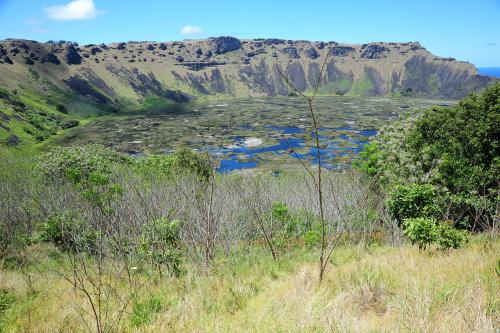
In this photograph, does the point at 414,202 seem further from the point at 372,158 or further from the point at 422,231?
the point at 372,158

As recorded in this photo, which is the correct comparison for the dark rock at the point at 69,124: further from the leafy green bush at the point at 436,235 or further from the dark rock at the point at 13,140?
the leafy green bush at the point at 436,235

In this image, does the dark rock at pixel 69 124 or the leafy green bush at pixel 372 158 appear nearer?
the leafy green bush at pixel 372 158

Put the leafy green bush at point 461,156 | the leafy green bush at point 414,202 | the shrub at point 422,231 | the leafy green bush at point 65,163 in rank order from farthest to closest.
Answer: the leafy green bush at point 65,163 → the leafy green bush at point 461,156 → the leafy green bush at point 414,202 → the shrub at point 422,231

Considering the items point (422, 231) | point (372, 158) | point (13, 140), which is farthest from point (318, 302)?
point (13, 140)

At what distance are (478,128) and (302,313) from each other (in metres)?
20.9

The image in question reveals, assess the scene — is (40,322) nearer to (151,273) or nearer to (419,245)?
(151,273)

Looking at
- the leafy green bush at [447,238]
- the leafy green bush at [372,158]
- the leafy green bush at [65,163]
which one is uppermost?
the leafy green bush at [447,238]

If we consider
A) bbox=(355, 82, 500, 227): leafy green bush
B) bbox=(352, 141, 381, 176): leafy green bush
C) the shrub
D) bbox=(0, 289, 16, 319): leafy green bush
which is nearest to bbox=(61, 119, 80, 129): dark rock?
bbox=(352, 141, 381, 176): leafy green bush

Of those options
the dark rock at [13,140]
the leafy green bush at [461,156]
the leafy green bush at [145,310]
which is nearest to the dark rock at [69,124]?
the dark rock at [13,140]

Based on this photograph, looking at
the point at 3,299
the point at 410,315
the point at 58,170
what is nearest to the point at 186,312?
the point at 410,315

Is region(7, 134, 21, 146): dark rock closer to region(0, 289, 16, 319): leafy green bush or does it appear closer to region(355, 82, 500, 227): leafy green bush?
region(0, 289, 16, 319): leafy green bush

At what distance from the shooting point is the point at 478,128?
22.5m

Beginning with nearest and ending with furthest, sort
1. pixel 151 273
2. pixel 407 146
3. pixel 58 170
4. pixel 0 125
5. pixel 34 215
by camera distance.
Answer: pixel 151 273, pixel 407 146, pixel 34 215, pixel 58 170, pixel 0 125

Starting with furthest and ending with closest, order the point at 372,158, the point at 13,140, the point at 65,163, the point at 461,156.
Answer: the point at 13,140
the point at 65,163
the point at 372,158
the point at 461,156
